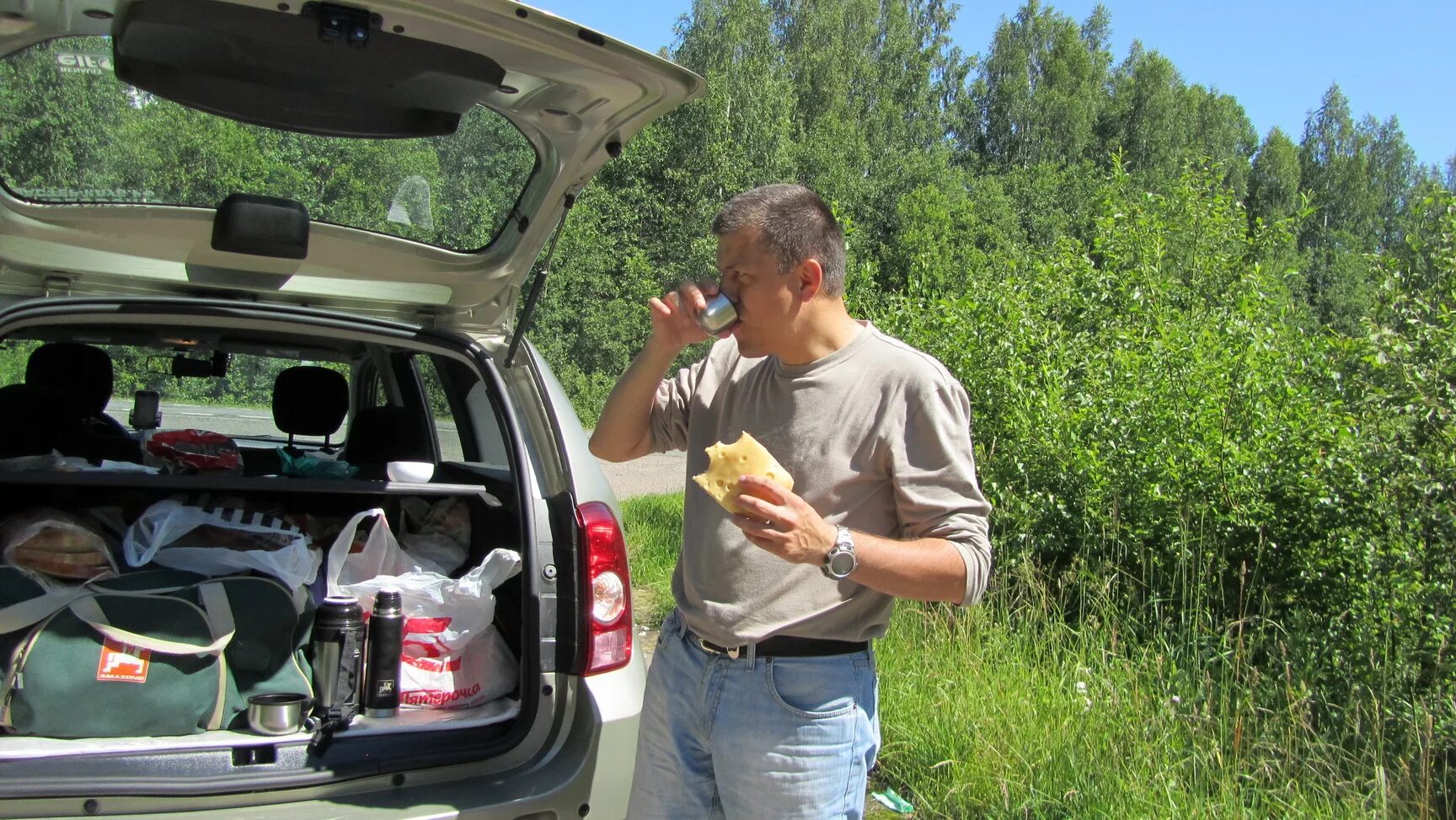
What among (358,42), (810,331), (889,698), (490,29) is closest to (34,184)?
(358,42)

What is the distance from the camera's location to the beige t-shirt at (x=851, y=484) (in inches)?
76.8

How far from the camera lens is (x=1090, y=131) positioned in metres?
43.3

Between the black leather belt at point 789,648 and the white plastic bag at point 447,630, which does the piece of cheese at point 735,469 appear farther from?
the white plastic bag at point 447,630

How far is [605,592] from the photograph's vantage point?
2590mm

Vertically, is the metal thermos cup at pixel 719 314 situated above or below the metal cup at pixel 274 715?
above

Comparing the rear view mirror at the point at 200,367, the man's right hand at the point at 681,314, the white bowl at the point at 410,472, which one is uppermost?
the man's right hand at the point at 681,314

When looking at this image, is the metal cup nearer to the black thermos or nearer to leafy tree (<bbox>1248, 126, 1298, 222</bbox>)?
the black thermos

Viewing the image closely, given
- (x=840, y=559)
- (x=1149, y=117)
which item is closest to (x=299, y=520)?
(x=840, y=559)

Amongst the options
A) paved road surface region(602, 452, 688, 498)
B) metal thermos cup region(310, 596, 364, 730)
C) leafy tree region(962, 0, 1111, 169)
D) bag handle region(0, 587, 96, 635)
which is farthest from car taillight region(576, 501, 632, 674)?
leafy tree region(962, 0, 1111, 169)

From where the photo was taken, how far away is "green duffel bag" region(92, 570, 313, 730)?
2.61 m

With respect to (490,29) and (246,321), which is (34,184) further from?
(490,29)

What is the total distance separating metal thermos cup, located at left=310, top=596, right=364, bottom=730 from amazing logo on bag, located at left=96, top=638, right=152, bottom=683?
14.1 inches

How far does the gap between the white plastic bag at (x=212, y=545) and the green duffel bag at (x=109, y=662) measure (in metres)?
0.23

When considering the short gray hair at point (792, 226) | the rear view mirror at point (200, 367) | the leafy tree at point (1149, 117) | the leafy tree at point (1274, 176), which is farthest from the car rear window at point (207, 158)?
the leafy tree at point (1274, 176)
